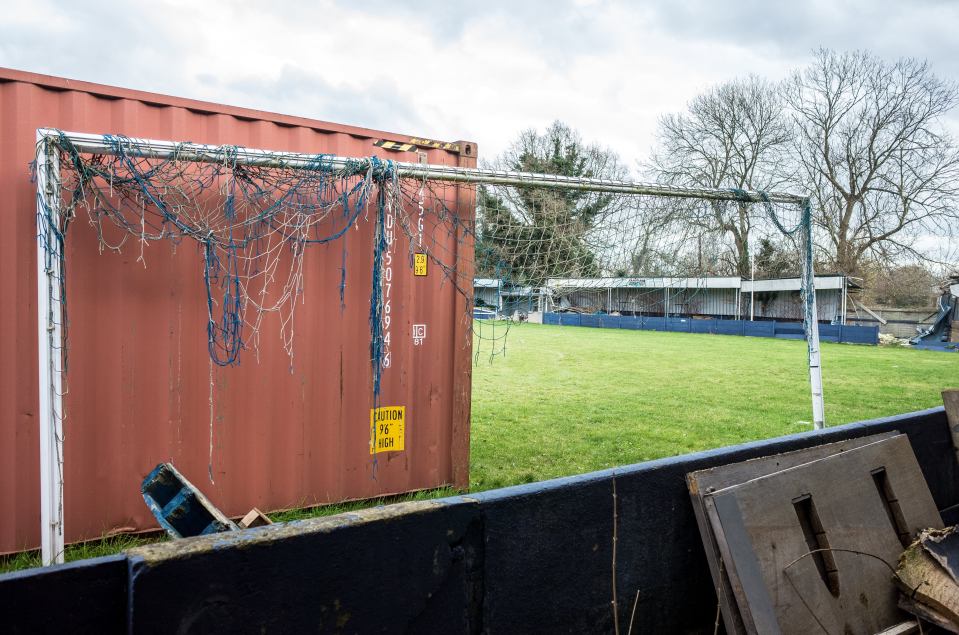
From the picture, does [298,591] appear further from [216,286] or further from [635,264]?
[635,264]

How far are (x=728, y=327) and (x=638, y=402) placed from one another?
22532mm

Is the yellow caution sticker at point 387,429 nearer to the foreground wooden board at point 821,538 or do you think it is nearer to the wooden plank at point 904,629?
the foreground wooden board at point 821,538

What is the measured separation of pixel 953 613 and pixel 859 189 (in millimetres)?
35786

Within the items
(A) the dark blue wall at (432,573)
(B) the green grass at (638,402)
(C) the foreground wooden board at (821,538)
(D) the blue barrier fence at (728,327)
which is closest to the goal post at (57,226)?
(B) the green grass at (638,402)

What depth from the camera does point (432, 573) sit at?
2.27 metres

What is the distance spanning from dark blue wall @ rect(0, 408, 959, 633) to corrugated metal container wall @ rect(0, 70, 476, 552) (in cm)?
286

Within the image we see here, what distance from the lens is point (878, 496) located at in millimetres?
3664

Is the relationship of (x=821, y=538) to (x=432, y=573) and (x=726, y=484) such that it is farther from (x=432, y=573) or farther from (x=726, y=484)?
(x=432, y=573)

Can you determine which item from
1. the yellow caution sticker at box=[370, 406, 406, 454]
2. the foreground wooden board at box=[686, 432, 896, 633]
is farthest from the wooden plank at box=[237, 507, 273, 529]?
the foreground wooden board at box=[686, 432, 896, 633]

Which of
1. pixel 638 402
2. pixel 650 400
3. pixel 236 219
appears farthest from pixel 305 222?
pixel 650 400

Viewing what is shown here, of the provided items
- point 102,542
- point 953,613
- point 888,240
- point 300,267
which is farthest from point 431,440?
point 888,240

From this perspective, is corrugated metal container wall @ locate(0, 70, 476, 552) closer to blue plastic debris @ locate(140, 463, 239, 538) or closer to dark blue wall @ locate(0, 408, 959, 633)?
blue plastic debris @ locate(140, 463, 239, 538)

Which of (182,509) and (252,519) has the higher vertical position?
(182,509)

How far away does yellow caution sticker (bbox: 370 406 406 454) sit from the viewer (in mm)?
5234
